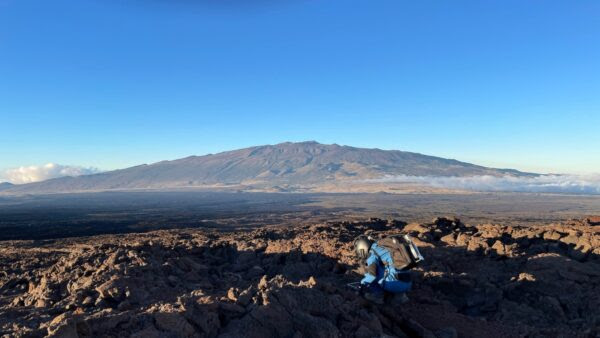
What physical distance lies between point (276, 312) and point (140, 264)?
25.9 ft

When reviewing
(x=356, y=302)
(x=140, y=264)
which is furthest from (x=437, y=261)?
(x=140, y=264)

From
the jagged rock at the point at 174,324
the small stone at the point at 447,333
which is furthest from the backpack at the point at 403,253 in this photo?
the jagged rock at the point at 174,324

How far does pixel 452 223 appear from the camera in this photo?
23.6 m

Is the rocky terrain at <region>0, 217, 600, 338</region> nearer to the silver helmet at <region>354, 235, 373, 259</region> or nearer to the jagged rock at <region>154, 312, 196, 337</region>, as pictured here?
the jagged rock at <region>154, 312, 196, 337</region>

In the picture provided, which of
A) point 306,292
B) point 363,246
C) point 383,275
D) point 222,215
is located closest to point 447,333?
point 383,275

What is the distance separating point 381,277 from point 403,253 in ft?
2.88

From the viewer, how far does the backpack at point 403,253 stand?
9.12m

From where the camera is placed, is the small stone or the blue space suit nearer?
the small stone

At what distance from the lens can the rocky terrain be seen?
7402 millimetres

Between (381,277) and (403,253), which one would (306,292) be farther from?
(403,253)

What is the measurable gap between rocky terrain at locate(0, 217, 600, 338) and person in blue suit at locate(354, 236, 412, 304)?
412 mm

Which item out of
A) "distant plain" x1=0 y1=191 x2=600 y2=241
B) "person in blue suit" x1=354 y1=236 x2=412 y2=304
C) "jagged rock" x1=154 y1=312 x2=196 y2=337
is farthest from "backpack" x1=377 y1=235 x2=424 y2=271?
"distant plain" x1=0 y1=191 x2=600 y2=241

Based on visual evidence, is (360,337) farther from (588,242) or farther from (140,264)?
(588,242)

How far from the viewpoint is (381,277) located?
969 centimetres
